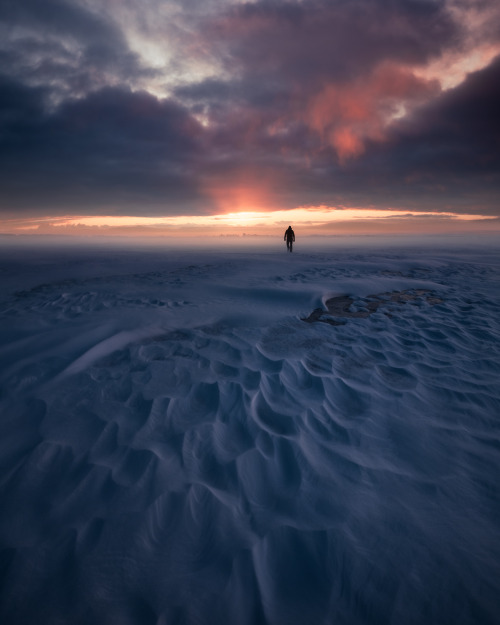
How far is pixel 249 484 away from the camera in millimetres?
2426

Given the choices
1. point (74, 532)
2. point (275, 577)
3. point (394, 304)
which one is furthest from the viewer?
point (394, 304)

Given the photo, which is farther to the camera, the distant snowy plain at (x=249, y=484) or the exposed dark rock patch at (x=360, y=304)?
the exposed dark rock patch at (x=360, y=304)

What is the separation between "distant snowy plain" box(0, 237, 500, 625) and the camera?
175 cm

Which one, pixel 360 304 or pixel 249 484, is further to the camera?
pixel 360 304

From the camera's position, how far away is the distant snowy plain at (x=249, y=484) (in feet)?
5.74

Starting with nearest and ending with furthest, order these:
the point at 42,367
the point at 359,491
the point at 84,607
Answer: the point at 84,607, the point at 359,491, the point at 42,367

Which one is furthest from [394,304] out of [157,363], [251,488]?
[251,488]

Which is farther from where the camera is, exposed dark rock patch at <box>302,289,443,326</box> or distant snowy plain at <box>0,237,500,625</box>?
exposed dark rock patch at <box>302,289,443,326</box>

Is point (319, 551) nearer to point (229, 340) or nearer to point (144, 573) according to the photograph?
point (144, 573)

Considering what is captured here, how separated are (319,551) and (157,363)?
323 cm

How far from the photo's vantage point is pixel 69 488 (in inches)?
93.4

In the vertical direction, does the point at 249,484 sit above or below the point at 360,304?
above

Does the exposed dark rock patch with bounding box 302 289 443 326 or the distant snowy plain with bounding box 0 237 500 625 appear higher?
the distant snowy plain with bounding box 0 237 500 625

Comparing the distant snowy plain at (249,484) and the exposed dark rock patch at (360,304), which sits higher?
the distant snowy plain at (249,484)
